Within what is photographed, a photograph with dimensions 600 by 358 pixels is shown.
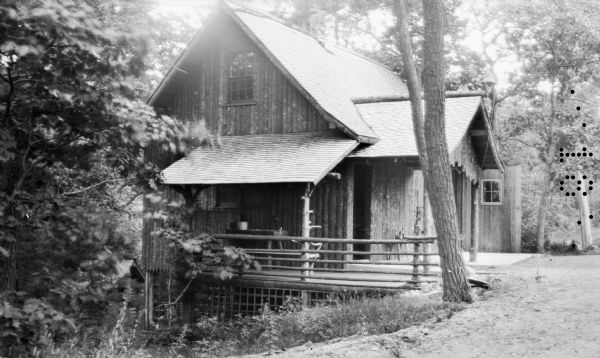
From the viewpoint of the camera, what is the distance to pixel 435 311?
10023mm

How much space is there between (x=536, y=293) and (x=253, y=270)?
609cm

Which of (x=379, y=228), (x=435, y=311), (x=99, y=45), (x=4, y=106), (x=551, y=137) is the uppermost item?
(x=551, y=137)

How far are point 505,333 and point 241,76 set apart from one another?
11024mm

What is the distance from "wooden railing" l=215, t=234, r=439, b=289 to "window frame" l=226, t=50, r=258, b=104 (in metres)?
4.06

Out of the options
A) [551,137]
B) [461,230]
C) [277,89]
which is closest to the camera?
[277,89]

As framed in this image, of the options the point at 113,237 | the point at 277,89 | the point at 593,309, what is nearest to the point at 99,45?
the point at 113,237

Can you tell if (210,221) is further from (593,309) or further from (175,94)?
(593,309)

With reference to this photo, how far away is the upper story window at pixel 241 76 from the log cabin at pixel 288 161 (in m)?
0.03

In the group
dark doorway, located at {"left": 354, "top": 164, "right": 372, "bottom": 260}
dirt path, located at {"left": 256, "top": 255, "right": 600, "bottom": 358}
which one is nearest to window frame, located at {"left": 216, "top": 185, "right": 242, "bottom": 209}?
dark doorway, located at {"left": 354, "top": 164, "right": 372, "bottom": 260}

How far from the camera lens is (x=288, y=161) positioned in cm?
1530

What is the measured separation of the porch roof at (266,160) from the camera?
575 inches

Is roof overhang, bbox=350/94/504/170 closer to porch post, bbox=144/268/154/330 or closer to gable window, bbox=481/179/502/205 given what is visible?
gable window, bbox=481/179/502/205

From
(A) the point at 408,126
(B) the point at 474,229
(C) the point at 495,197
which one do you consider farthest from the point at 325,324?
(C) the point at 495,197

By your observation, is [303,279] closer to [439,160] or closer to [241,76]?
[439,160]
